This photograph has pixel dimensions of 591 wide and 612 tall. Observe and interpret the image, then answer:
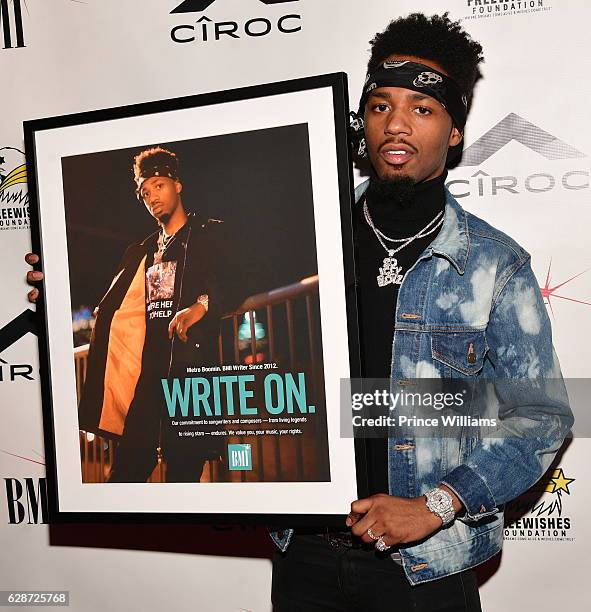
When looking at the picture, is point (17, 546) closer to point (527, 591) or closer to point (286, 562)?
point (286, 562)

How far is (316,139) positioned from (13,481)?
141 cm

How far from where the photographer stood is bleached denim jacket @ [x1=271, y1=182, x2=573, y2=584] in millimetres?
1375

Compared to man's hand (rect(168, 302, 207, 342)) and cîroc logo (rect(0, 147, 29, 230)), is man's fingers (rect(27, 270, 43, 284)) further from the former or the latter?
cîroc logo (rect(0, 147, 29, 230))

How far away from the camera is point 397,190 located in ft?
4.86

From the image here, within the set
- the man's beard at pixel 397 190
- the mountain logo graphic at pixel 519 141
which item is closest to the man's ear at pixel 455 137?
the man's beard at pixel 397 190

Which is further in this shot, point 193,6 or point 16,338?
point 16,338

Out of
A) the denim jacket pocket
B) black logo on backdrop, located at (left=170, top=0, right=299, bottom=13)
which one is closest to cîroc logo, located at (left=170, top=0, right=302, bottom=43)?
black logo on backdrop, located at (left=170, top=0, right=299, bottom=13)

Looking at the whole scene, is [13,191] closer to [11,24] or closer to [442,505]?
[11,24]

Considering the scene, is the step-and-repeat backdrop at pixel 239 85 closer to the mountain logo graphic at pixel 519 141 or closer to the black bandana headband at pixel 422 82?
the mountain logo graphic at pixel 519 141

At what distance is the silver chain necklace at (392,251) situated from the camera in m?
1.45

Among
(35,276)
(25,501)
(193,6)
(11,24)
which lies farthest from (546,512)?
(11,24)

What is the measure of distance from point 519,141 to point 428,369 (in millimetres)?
731

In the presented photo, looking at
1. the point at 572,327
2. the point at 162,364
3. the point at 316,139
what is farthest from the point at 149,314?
the point at 572,327

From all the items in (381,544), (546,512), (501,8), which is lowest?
(546,512)
